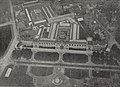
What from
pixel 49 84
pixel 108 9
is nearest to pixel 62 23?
pixel 108 9

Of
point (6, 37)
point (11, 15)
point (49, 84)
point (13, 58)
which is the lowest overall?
point (49, 84)

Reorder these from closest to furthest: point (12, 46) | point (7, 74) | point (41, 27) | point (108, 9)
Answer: point (7, 74) < point (12, 46) < point (41, 27) < point (108, 9)

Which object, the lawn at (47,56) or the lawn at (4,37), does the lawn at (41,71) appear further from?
the lawn at (4,37)

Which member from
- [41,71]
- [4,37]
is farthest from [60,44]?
[4,37]

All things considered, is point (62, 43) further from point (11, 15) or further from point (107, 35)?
point (11, 15)

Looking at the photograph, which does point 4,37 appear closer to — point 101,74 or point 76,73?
point 76,73

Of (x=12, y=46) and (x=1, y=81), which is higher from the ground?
(x=12, y=46)

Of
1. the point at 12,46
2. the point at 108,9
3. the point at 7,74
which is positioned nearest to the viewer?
the point at 7,74

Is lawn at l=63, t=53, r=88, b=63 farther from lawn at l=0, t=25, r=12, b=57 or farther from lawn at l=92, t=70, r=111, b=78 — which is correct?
lawn at l=0, t=25, r=12, b=57
